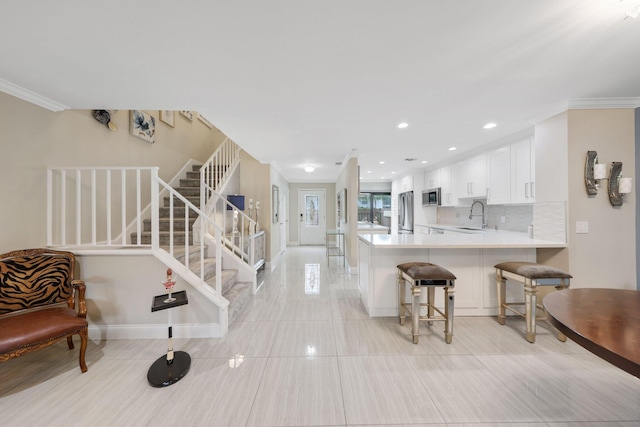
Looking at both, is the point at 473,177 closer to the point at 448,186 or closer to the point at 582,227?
the point at 448,186

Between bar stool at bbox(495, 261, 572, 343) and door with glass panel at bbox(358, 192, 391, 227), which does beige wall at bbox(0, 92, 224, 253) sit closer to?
bar stool at bbox(495, 261, 572, 343)

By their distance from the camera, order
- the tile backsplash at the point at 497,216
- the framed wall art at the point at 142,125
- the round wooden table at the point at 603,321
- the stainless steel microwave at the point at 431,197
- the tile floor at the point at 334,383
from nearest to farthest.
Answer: the round wooden table at the point at 603,321 < the tile floor at the point at 334,383 < the framed wall art at the point at 142,125 < the tile backsplash at the point at 497,216 < the stainless steel microwave at the point at 431,197

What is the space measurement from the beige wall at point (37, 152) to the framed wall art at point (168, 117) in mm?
779

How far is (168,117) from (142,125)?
0.76 metres

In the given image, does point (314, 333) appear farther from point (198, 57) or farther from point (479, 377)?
point (198, 57)

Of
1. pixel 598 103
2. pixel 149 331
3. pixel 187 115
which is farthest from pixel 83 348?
pixel 598 103

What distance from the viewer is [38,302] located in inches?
79.8

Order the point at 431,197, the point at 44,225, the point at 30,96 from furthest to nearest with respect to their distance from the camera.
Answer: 1. the point at 431,197
2. the point at 44,225
3. the point at 30,96

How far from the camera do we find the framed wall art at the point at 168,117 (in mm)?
4092

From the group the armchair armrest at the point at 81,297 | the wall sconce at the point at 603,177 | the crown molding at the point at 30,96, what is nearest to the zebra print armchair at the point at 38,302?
the armchair armrest at the point at 81,297

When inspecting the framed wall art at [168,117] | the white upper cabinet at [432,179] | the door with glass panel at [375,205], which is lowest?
the door with glass panel at [375,205]

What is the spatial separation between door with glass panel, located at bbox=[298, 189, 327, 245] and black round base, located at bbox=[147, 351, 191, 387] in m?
6.65

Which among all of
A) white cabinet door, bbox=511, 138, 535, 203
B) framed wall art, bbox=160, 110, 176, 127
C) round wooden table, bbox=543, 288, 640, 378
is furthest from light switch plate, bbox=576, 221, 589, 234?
framed wall art, bbox=160, 110, 176, 127

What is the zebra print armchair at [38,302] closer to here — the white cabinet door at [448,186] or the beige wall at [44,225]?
the beige wall at [44,225]
